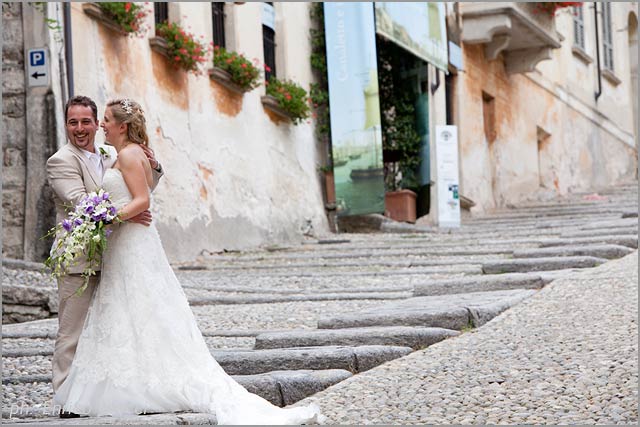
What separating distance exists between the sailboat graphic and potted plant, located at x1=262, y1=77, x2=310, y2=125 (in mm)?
1011

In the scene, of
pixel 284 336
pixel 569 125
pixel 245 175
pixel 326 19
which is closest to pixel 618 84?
pixel 569 125

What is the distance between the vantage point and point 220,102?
51.3 ft

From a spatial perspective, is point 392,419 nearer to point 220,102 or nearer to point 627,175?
point 220,102

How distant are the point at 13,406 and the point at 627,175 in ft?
89.9

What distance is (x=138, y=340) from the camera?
16.7 ft

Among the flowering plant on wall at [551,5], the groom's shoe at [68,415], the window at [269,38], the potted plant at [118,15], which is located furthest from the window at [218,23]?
the groom's shoe at [68,415]

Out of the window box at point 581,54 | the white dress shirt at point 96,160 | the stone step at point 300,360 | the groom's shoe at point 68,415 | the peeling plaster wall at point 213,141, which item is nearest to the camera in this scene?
the groom's shoe at point 68,415

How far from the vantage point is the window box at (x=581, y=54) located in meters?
28.4

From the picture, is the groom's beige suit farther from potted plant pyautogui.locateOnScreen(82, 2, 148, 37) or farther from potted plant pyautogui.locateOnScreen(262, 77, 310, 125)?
potted plant pyautogui.locateOnScreen(262, 77, 310, 125)

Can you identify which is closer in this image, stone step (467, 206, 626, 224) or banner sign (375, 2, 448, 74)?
banner sign (375, 2, 448, 74)

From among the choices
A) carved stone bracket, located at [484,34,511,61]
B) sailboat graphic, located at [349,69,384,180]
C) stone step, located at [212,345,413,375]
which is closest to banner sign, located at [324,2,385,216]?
sailboat graphic, located at [349,69,384,180]

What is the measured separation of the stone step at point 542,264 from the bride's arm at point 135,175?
5.79m

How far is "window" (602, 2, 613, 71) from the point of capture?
30844 mm

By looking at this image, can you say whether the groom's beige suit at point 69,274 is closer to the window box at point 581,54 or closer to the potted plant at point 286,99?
the potted plant at point 286,99
